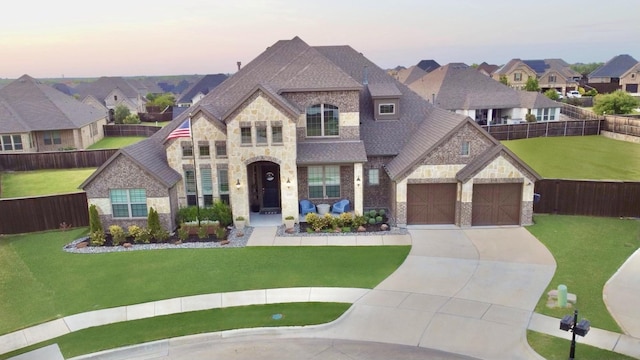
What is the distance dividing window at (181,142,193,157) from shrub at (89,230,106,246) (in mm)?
5129

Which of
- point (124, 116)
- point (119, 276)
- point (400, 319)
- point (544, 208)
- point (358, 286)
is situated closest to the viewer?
point (400, 319)

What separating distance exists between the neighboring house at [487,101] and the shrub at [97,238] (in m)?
37.1

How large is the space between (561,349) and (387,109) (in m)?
16.2

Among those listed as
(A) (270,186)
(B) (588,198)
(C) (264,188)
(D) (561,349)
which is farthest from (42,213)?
(B) (588,198)

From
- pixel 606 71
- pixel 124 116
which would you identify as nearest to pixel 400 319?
pixel 124 116

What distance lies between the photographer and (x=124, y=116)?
6338cm

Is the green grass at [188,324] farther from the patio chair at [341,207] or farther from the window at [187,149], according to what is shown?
the window at [187,149]

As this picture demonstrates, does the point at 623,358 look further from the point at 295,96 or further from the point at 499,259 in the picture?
the point at 295,96

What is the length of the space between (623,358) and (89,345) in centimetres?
1372

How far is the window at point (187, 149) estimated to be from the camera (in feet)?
74.2

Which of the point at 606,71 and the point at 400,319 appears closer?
the point at 400,319

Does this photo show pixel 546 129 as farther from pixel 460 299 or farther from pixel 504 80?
pixel 504 80

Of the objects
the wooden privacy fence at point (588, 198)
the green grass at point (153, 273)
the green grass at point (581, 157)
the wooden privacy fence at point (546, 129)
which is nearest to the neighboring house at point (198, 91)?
the wooden privacy fence at point (546, 129)

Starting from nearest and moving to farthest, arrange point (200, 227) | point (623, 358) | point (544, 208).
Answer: point (623, 358)
point (200, 227)
point (544, 208)
